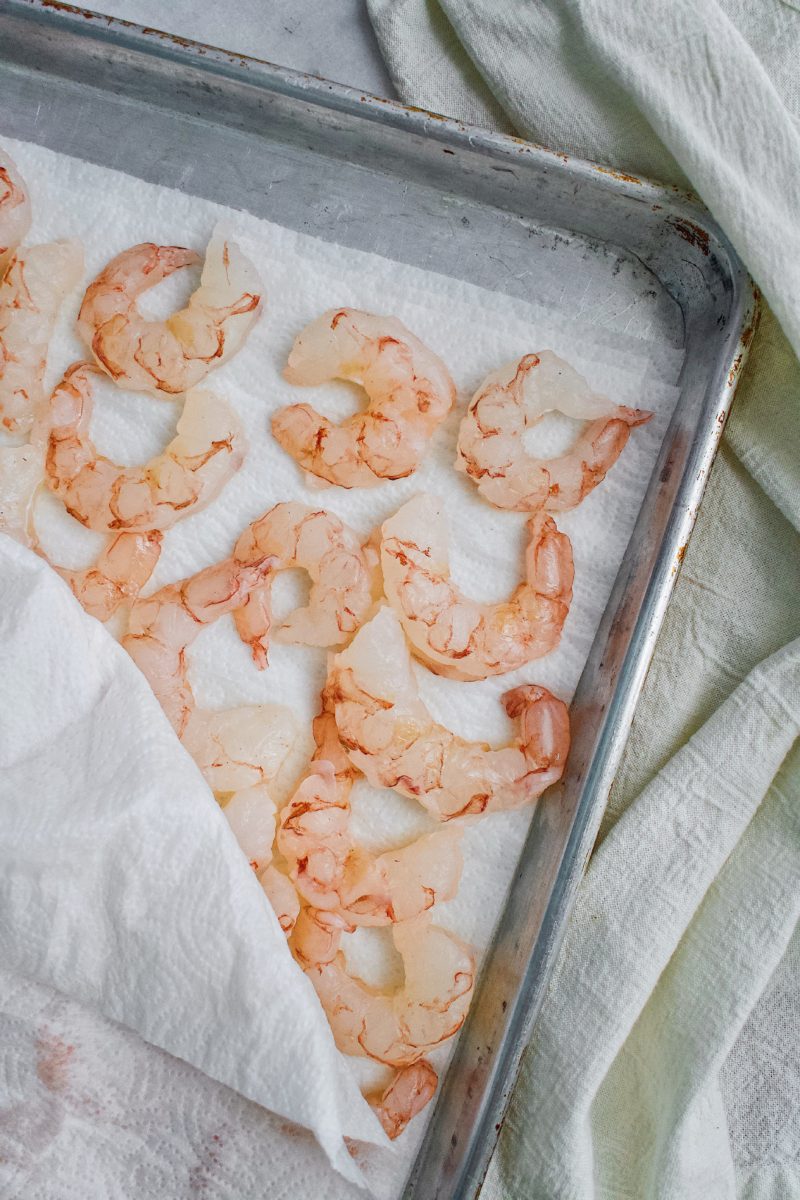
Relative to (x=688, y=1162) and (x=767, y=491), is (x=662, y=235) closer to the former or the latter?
(x=767, y=491)

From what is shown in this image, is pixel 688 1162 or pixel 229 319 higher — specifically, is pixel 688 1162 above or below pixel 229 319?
below

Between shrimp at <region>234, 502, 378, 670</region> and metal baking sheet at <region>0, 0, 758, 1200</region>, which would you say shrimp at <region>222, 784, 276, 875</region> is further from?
metal baking sheet at <region>0, 0, 758, 1200</region>

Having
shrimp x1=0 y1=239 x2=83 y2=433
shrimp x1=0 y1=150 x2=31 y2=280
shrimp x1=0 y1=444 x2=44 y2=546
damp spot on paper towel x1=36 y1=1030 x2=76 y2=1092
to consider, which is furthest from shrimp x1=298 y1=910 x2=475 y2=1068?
shrimp x1=0 y1=150 x2=31 y2=280

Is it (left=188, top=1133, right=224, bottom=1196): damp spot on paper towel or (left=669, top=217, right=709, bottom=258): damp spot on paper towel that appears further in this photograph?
(left=669, top=217, right=709, bottom=258): damp spot on paper towel

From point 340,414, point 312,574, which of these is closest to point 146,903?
point 312,574

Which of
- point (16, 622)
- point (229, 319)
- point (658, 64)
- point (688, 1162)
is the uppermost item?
point (658, 64)

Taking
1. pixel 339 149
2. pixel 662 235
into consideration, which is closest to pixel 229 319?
pixel 339 149
